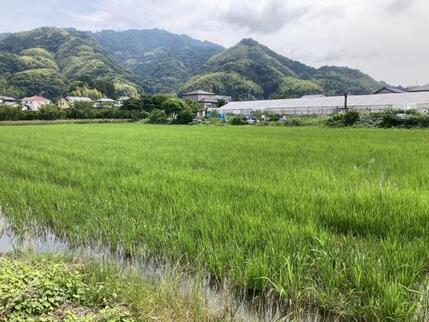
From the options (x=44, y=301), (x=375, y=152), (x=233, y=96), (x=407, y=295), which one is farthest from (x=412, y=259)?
(x=233, y=96)

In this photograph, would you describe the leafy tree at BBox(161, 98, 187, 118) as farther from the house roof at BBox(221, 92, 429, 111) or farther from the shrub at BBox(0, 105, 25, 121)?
the shrub at BBox(0, 105, 25, 121)

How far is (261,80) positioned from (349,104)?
194 ft

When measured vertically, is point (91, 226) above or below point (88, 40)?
below

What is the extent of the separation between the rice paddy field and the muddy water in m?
0.10

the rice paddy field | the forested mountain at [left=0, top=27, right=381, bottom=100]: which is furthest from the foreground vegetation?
the forested mountain at [left=0, top=27, right=381, bottom=100]

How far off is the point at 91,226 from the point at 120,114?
142ft

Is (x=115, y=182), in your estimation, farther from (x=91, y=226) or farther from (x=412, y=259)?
(x=412, y=259)

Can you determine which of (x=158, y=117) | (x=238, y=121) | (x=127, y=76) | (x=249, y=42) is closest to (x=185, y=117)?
(x=158, y=117)

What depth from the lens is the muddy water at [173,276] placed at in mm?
2428

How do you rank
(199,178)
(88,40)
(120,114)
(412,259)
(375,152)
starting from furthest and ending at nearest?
(88,40) < (120,114) < (375,152) < (199,178) < (412,259)

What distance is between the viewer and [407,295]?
7.51 feet

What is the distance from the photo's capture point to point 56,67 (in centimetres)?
9500

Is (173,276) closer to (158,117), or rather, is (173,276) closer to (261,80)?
(158,117)

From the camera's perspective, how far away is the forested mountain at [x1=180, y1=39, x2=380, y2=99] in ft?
282
